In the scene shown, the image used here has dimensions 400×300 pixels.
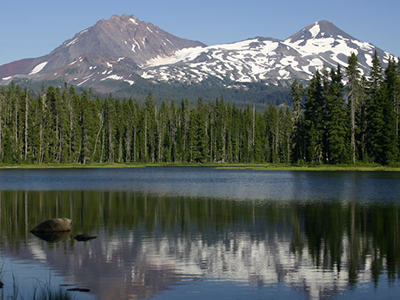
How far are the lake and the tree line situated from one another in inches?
2329

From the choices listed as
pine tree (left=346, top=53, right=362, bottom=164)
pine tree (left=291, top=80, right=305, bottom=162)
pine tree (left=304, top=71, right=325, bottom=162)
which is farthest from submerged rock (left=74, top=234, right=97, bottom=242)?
pine tree (left=291, top=80, right=305, bottom=162)

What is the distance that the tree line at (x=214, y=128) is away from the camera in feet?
347

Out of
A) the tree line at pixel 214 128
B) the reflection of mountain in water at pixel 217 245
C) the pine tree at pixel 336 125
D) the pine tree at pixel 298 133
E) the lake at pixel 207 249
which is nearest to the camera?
the lake at pixel 207 249

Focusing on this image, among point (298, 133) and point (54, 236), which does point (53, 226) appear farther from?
point (298, 133)

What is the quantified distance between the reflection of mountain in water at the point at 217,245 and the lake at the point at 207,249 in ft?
0.17

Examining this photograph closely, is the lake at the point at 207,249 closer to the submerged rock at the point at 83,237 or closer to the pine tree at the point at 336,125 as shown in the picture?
the submerged rock at the point at 83,237

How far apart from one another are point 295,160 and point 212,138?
57.5 m

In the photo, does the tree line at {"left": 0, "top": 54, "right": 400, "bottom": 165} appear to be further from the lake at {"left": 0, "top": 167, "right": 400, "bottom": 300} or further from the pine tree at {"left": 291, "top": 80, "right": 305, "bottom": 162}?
the lake at {"left": 0, "top": 167, "right": 400, "bottom": 300}

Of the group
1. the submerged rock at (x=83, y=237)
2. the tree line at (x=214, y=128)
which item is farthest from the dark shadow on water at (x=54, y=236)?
the tree line at (x=214, y=128)

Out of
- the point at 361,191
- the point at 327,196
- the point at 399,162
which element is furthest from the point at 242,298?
the point at 399,162

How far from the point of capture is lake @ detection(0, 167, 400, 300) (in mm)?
19109

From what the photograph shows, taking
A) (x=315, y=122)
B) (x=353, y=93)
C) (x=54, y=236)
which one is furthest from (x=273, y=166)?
(x=54, y=236)

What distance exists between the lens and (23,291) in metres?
18.6

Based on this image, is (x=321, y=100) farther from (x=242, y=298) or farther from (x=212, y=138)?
(x=242, y=298)
